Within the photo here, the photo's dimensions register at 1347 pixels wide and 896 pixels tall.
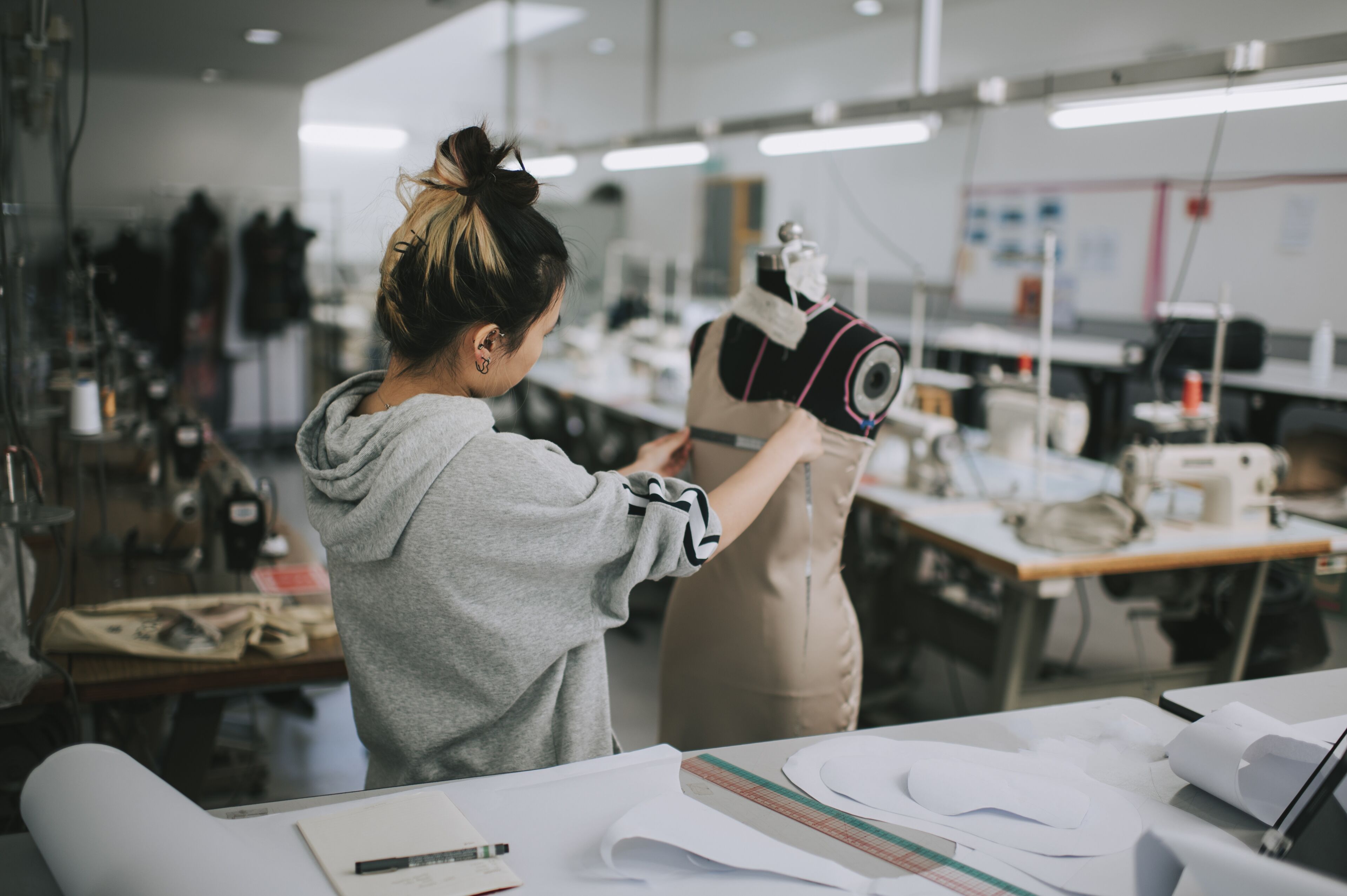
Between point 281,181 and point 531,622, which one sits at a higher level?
point 281,181

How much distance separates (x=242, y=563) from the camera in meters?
2.08

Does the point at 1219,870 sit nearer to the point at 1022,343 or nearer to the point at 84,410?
the point at 84,410

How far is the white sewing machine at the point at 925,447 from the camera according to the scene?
281cm

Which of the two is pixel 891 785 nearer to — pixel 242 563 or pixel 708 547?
pixel 708 547

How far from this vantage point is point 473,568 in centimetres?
102

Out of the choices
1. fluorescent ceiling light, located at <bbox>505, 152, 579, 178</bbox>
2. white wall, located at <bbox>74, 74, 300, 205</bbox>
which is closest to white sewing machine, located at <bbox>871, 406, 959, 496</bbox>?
fluorescent ceiling light, located at <bbox>505, 152, 579, 178</bbox>

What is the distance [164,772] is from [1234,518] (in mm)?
2470

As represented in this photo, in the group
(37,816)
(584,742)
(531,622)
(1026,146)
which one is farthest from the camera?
(1026,146)

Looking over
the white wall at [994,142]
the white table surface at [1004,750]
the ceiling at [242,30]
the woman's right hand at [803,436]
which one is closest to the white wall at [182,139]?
the ceiling at [242,30]

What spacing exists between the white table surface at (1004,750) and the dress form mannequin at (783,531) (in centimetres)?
37

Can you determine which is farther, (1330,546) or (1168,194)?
(1168,194)

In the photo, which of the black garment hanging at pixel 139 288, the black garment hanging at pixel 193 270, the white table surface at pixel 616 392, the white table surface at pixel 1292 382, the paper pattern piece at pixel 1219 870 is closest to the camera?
the paper pattern piece at pixel 1219 870

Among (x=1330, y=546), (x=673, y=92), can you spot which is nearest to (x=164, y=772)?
(x=1330, y=546)

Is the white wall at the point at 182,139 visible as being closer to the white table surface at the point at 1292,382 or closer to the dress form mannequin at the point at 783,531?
the white table surface at the point at 1292,382
